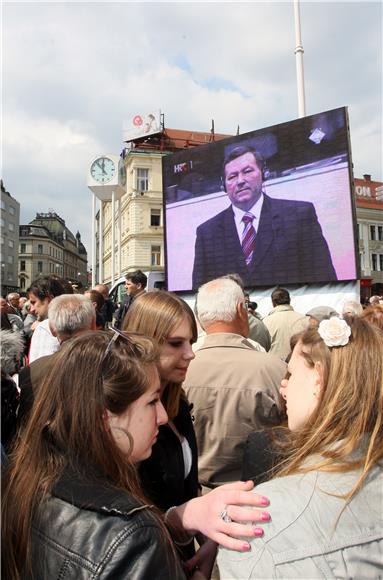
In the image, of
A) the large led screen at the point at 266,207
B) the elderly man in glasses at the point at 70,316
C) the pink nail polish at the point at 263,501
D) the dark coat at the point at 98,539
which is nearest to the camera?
the dark coat at the point at 98,539

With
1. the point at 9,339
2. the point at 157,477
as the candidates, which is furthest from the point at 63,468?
the point at 9,339

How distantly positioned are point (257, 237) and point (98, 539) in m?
10.4

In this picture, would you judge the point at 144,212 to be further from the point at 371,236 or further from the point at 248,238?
the point at 248,238

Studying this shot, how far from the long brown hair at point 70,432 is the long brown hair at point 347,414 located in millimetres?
455

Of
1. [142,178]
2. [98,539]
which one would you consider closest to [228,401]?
[98,539]

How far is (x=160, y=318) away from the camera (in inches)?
75.4

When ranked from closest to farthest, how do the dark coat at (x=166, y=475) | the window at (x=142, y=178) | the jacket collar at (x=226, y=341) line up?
the dark coat at (x=166, y=475), the jacket collar at (x=226, y=341), the window at (x=142, y=178)

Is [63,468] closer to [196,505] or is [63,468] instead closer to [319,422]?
[196,505]

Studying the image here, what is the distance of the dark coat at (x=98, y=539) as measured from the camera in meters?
0.88

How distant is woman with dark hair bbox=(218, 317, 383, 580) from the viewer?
0.95 meters

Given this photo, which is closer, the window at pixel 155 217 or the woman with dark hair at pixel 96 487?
the woman with dark hair at pixel 96 487

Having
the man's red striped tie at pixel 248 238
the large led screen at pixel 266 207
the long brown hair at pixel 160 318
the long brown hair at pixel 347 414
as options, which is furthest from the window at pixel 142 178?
the long brown hair at pixel 347 414

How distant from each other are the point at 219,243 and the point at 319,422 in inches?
425

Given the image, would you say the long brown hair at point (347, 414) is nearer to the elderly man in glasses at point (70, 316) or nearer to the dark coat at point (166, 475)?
the dark coat at point (166, 475)
